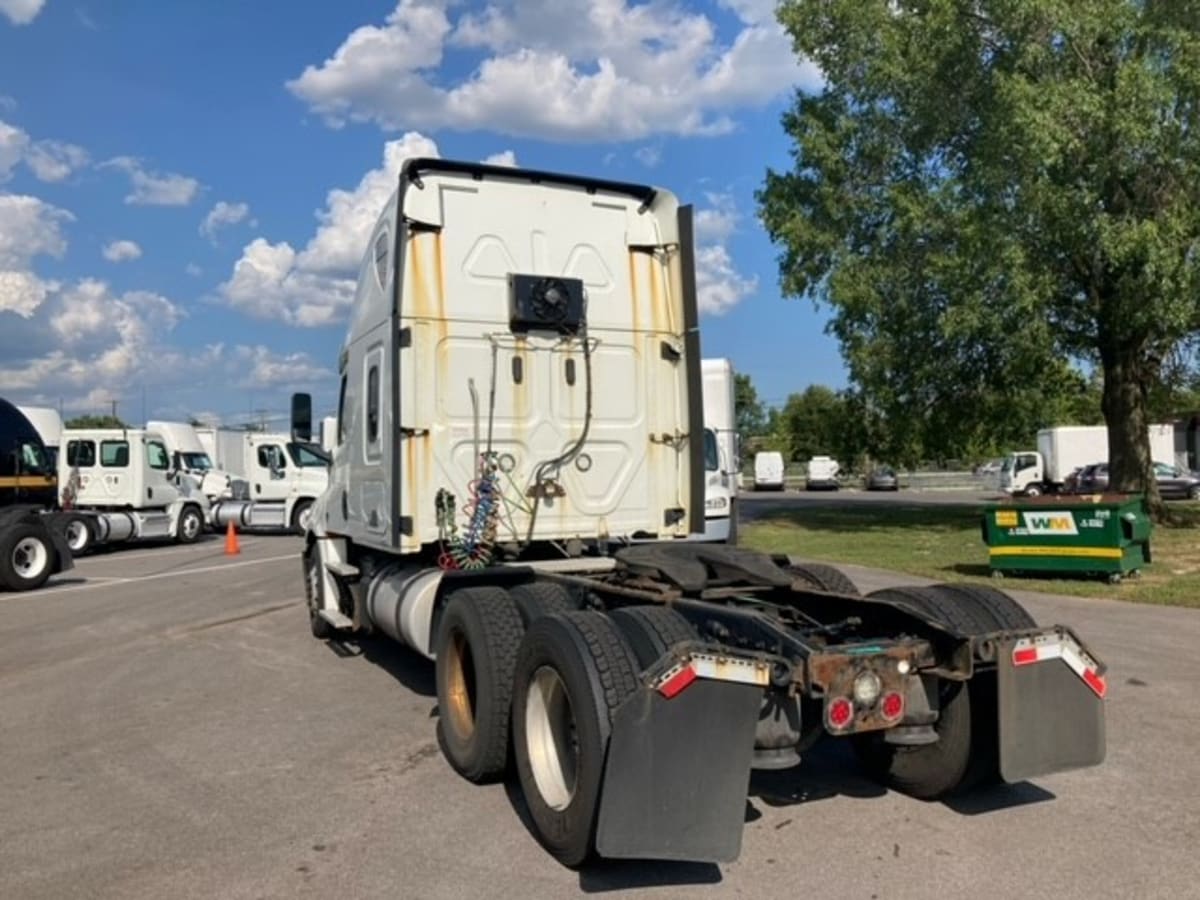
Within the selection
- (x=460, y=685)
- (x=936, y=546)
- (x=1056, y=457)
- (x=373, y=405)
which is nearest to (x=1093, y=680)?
(x=460, y=685)

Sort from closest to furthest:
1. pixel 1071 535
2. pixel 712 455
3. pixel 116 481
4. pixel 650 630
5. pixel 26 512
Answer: pixel 650 630 → pixel 1071 535 → pixel 26 512 → pixel 712 455 → pixel 116 481

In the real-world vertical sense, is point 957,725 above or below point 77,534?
below

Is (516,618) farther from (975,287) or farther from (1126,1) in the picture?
(1126,1)

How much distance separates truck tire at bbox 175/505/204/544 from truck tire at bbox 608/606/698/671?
885 inches

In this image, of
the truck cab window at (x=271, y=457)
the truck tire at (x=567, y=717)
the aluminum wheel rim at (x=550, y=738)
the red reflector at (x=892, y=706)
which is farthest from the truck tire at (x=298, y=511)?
the red reflector at (x=892, y=706)

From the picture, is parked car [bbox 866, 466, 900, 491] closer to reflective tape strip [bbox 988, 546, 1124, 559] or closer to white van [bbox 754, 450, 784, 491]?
white van [bbox 754, 450, 784, 491]

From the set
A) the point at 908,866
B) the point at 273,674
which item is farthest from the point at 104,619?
the point at 908,866

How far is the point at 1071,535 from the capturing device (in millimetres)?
14117

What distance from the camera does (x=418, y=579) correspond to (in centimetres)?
738

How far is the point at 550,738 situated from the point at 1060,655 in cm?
232

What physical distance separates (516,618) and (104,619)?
8.58 m

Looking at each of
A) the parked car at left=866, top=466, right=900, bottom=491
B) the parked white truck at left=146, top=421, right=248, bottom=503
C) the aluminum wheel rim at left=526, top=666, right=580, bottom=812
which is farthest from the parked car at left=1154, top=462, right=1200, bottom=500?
the aluminum wheel rim at left=526, top=666, right=580, bottom=812

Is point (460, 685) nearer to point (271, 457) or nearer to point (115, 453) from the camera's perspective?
point (115, 453)

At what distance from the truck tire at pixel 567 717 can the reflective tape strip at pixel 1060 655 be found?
1.69 m
